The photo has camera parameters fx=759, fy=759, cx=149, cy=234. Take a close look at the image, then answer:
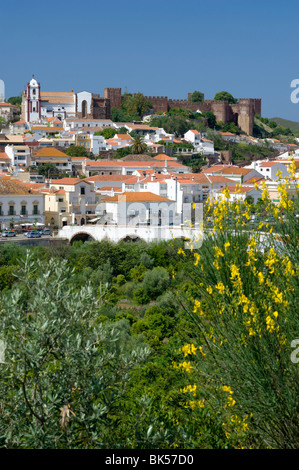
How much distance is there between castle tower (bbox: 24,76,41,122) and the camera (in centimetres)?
4978

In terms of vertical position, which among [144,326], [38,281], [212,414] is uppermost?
[38,281]

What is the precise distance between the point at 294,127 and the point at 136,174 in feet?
139

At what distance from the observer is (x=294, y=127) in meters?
72.5

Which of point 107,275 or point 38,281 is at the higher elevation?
point 38,281

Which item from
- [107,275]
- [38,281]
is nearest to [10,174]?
[107,275]

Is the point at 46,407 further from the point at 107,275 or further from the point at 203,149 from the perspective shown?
the point at 203,149

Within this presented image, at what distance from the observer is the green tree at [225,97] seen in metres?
62.8

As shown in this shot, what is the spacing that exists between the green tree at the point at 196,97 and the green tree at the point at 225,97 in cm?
146

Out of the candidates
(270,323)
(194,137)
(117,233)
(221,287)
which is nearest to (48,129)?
(194,137)

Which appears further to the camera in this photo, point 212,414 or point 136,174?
point 136,174

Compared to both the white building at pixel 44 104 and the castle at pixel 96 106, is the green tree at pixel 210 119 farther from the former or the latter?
the white building at pixel 44 104

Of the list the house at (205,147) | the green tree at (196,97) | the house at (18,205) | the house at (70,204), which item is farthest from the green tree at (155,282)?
the green tree at (196,97)
